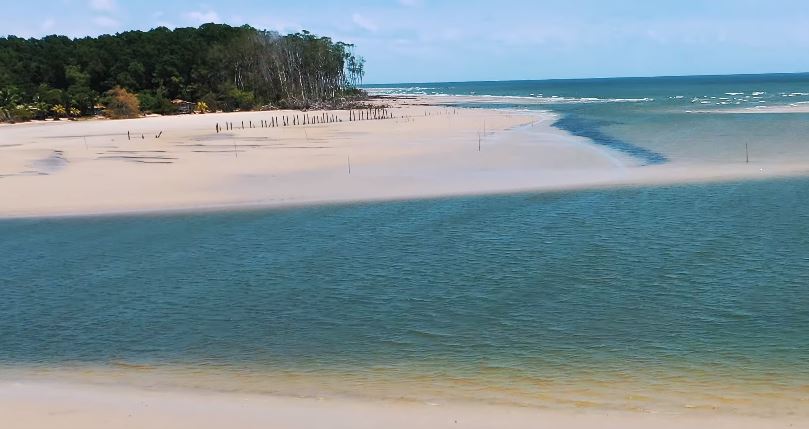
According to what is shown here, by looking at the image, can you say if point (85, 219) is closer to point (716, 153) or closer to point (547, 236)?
point (547, 236)

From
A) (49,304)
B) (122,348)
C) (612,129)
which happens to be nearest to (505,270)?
(122,348)

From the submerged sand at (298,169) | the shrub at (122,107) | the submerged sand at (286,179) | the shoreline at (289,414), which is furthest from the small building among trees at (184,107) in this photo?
the shoreline at (289,414)

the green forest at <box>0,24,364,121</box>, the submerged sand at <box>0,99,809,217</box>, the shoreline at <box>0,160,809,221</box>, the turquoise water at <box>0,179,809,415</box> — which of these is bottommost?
the turquoise water at <box>0,179,809,415</box>

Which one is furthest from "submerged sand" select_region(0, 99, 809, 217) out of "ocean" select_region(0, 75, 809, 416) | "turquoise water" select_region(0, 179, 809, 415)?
"turquoise water" select_region(0, 179, 809, 415)

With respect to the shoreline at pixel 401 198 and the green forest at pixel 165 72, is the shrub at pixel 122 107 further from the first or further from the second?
the shoreline at pixel 401 198

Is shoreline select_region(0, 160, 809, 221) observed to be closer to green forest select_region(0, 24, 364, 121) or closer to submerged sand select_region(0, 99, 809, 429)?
submerged sand select_region(0, 99, 809, 429)
